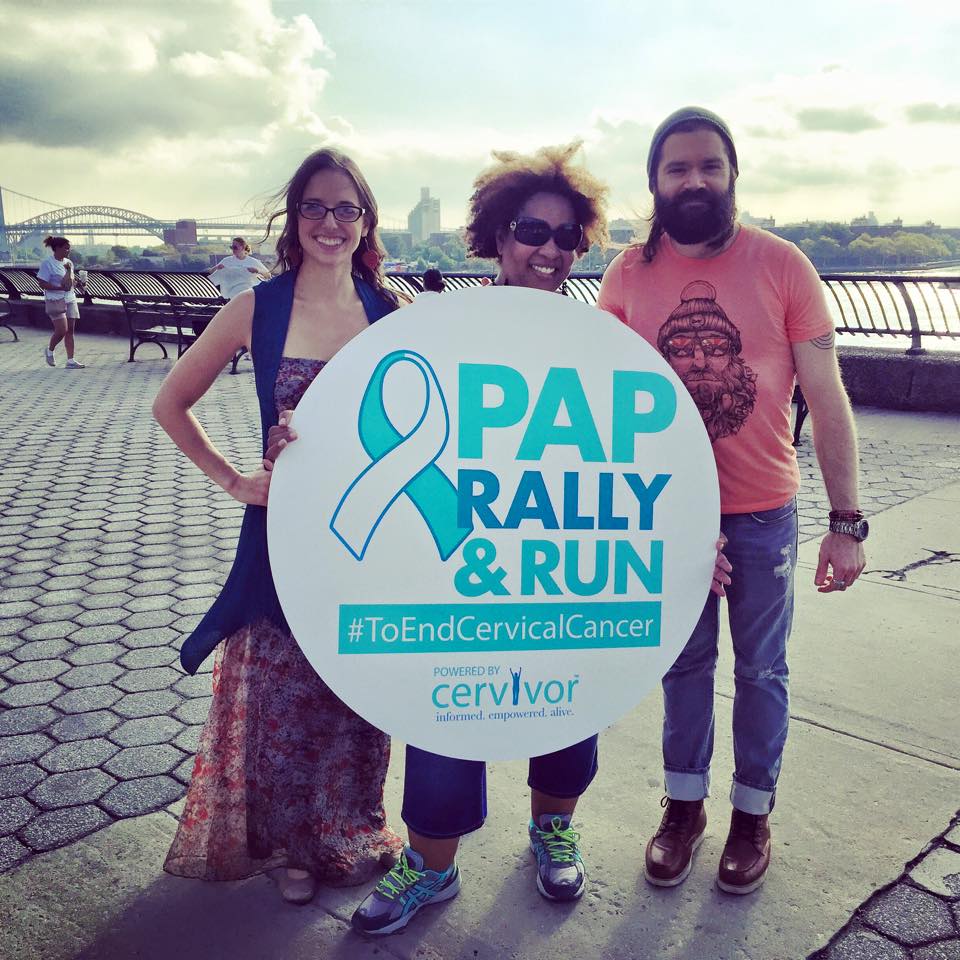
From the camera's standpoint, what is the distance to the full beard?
6.67ft

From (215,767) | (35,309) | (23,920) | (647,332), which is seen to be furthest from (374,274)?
(35,309)

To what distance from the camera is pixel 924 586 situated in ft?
14.0

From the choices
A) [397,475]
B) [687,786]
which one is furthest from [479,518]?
[687,786]

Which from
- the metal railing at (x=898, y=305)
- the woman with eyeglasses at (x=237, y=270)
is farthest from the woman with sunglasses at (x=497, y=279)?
the woman with eyeglasses at (x=237, y=270)

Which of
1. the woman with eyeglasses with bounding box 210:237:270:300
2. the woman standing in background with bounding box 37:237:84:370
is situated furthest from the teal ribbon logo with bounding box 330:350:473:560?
the woman standing in background with bounding box 37:237:84:370

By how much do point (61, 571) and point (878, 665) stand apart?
3.87m

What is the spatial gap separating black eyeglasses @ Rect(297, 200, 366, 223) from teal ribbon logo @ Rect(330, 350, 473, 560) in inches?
20.5

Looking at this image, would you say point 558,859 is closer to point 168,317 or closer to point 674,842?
point 674,842

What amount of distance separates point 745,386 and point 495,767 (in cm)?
149

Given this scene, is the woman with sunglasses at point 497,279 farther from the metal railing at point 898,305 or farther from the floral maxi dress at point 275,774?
the metal railing at point 898,305

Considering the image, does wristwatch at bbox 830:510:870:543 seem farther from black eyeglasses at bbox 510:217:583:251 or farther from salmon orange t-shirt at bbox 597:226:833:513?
black eyeglasses at bbox 510:217:583:251

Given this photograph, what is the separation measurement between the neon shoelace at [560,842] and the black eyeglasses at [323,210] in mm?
1563

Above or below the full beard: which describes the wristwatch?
below

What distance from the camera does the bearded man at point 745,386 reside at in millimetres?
2064
